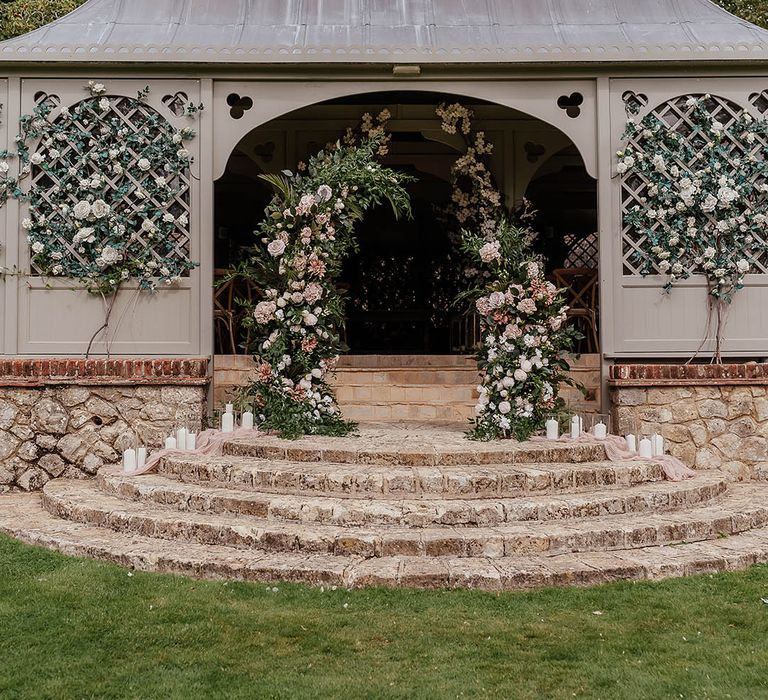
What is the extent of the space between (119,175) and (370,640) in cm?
452

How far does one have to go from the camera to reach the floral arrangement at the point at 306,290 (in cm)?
571

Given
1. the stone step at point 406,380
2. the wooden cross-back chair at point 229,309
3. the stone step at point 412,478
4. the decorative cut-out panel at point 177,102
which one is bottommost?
the stone step at point 412,478

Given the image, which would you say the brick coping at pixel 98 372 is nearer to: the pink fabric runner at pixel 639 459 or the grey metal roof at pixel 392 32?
the grey metal roof at pixel 392 32

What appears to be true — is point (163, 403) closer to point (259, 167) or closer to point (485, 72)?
point (485, 72)

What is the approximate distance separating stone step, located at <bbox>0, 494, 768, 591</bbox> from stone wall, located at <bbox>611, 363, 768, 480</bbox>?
1771 millimetres

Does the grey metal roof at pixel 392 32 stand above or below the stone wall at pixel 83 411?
above

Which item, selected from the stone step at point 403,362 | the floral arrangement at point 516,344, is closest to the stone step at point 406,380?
the stone step at point 403,362

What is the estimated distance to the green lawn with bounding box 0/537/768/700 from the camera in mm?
2691

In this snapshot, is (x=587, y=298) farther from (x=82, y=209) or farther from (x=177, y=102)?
(x=82, y=209)

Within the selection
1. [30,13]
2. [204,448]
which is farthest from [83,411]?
[30,13]

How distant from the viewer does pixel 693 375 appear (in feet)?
19.8

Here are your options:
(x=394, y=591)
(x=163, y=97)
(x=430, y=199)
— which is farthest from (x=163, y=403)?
(x=430, y=199)

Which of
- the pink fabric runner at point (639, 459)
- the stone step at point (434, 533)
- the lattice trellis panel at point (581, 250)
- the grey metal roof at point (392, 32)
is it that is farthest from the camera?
the lattice trellis panel at point (581, 250)

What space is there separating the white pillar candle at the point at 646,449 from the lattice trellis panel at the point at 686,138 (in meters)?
1.58
